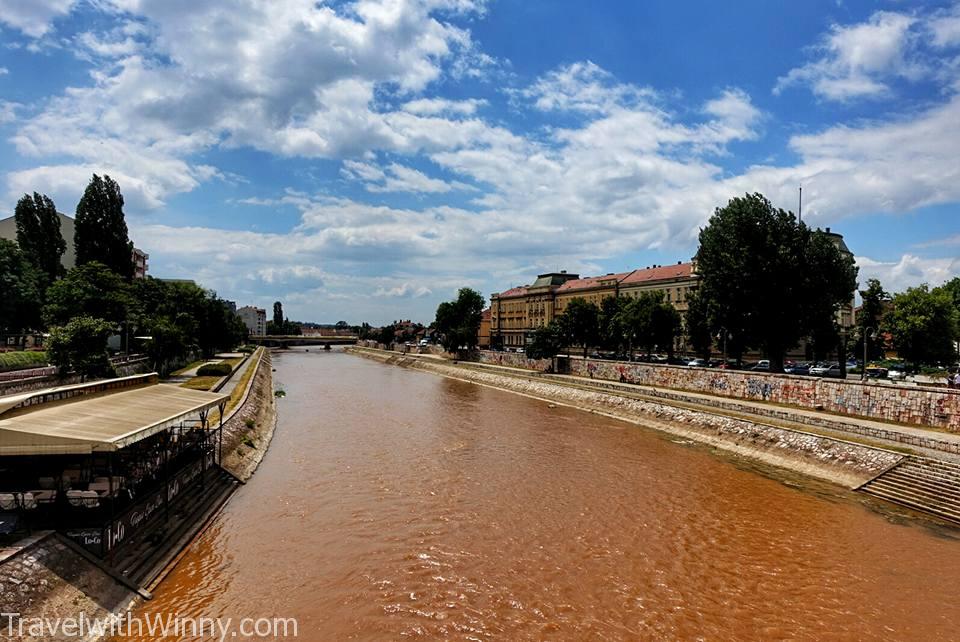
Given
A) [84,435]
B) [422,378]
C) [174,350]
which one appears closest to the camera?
[84,435]

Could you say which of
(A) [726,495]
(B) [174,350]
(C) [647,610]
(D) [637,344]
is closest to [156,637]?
(C) [647,610]

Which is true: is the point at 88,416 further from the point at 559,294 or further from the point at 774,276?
the point at 559,294

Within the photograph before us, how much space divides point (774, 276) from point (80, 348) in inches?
2119

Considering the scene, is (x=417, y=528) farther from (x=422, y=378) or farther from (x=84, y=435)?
(x=422, y=378)

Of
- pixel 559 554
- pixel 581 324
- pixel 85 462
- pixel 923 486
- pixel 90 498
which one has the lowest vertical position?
pixel 559 554

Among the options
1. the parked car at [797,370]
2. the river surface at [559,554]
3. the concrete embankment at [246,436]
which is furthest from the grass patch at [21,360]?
the parked car at [797,370]

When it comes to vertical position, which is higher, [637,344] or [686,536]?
[637,344]

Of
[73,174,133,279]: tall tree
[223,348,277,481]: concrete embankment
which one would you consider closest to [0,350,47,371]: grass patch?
[223,348,277,481]: concrete embankment

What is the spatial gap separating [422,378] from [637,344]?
34.3 meters

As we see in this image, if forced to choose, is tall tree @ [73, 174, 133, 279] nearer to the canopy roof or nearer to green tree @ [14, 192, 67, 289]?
green tree @ [14, 192, 67, 289]

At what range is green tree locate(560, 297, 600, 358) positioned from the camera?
84688 mm

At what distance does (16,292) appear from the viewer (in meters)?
53.9

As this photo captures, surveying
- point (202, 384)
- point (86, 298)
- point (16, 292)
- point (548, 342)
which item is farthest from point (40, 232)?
point (548, 342)

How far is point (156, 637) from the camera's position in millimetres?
12250
